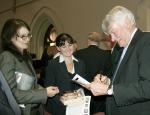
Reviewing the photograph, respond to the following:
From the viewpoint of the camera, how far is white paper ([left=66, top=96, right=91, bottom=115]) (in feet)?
11.7

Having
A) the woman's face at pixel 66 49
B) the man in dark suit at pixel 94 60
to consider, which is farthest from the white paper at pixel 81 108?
the man in dark suit at pixel 94 60

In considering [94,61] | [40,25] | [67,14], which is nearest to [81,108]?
[94,61]

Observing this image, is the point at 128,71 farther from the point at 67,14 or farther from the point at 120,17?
the point at 67,14

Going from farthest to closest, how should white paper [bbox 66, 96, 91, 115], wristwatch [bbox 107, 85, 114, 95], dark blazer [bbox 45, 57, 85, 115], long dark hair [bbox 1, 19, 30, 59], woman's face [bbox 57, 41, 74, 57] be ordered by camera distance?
woman's face [bbox 57, 41, 74, 57], dark blazer [bbox 45, 57, 85, 115], white paper [bbox 66, 96, 91, 115], long dark hair [bbox 1, 19, 30, 59], wristwatch [bbox 107, 85, 114, 95]

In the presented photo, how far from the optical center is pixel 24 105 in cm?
331

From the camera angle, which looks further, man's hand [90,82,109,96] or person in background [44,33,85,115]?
person in background [44,33,85,115]

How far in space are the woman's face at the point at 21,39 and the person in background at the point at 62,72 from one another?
0.98 m

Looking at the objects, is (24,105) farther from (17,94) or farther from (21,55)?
(21,55)

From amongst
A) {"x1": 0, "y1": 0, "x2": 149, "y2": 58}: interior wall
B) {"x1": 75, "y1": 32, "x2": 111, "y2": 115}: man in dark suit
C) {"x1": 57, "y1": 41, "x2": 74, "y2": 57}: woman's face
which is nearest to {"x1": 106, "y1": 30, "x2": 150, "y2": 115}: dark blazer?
{"x1": 57, "y1": 41, "x2": 74, "y2": 57}: woman's face

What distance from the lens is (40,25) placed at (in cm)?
1211

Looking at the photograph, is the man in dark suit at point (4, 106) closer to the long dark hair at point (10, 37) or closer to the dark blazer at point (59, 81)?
the long dark hair at point (10, 37)

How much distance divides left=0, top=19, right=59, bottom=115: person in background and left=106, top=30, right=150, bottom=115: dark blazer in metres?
0.75

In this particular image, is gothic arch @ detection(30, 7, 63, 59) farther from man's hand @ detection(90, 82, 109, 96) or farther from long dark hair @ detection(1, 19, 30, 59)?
man's hand @ detection(90, 82, 109, 96)

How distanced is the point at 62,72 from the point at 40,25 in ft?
26.1
